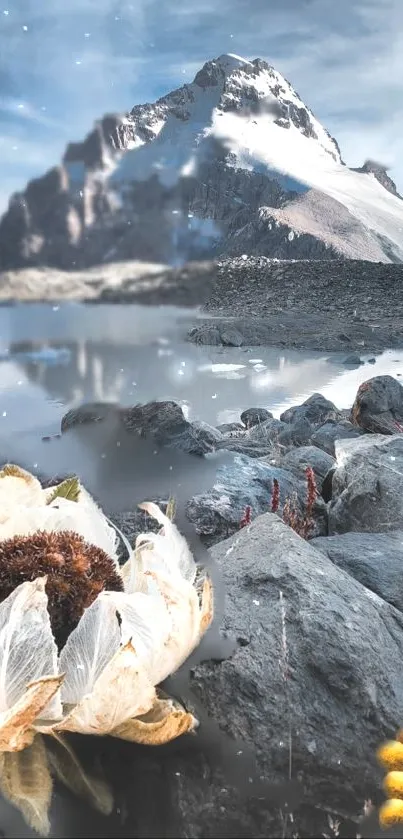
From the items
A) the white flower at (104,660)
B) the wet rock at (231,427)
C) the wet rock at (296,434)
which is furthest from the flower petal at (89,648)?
the wet rock at (231,427)

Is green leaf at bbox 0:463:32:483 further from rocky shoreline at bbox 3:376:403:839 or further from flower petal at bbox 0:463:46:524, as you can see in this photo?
rocky shoreline at bbox 3:376:403:839

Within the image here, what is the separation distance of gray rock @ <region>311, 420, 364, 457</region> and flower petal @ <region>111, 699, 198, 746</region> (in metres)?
4.80

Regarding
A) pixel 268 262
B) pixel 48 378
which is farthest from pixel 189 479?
pixel 268 262

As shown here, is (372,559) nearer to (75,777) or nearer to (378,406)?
(75,777)

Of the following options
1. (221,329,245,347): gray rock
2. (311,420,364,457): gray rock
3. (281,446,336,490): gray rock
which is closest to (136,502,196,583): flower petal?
(281,446,336,490): gray rock

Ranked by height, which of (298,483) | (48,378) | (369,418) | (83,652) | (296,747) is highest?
(83,652)

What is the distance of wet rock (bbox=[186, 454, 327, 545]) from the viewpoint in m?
2.66

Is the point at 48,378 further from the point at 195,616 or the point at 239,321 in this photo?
the point at 239,321

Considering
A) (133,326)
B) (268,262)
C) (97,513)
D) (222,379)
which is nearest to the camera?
(97,513)

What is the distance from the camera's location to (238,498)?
2.84 m

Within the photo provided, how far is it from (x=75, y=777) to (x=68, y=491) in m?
0.40

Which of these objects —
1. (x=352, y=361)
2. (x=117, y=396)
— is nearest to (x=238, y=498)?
(x=117, y=396)

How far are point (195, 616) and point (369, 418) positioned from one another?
5.65 metres

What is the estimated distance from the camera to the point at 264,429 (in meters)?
6.62
